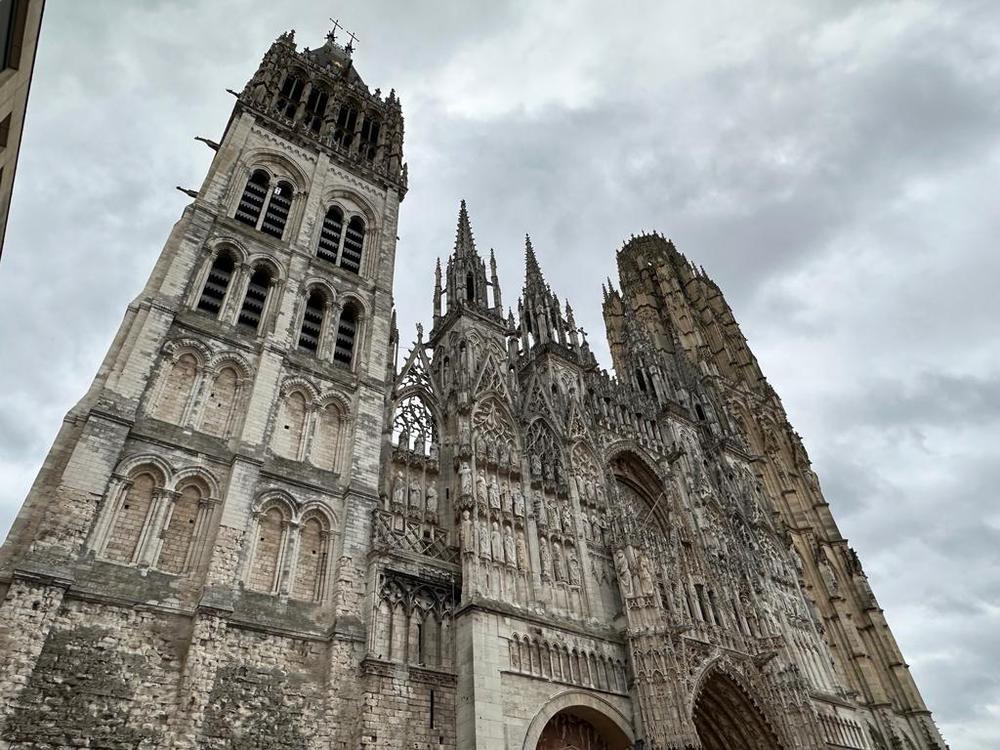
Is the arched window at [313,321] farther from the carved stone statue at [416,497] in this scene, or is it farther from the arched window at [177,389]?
the carved stone statue at [416,497]

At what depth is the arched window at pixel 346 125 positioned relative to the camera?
1060 inches

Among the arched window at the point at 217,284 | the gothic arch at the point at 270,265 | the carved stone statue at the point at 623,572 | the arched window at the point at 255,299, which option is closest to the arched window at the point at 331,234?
the gothic arch at the point at 270,265

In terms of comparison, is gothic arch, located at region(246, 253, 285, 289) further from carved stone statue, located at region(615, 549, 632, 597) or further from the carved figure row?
carved stone statue, located at region(615, 549, 632, 597)

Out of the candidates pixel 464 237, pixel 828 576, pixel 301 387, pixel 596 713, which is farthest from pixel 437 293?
pixel 828 576

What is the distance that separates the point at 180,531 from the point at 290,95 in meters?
19.4

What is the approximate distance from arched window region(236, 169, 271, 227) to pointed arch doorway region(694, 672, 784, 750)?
20406 millimetres

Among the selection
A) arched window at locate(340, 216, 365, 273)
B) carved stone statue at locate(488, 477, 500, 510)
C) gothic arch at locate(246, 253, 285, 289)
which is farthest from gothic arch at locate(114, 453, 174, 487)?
arched window at locate(340, 216, 365, 273)

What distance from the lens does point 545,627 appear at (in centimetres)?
1688

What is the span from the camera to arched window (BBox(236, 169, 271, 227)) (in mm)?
20672

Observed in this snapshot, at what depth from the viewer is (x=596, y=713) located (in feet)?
54.2

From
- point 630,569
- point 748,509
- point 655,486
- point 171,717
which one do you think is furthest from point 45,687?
point 748,509

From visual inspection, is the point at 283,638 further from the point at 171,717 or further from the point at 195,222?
the point at 195,222

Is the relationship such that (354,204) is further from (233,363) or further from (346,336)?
(233,363)

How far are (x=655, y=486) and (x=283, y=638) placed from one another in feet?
54.7
